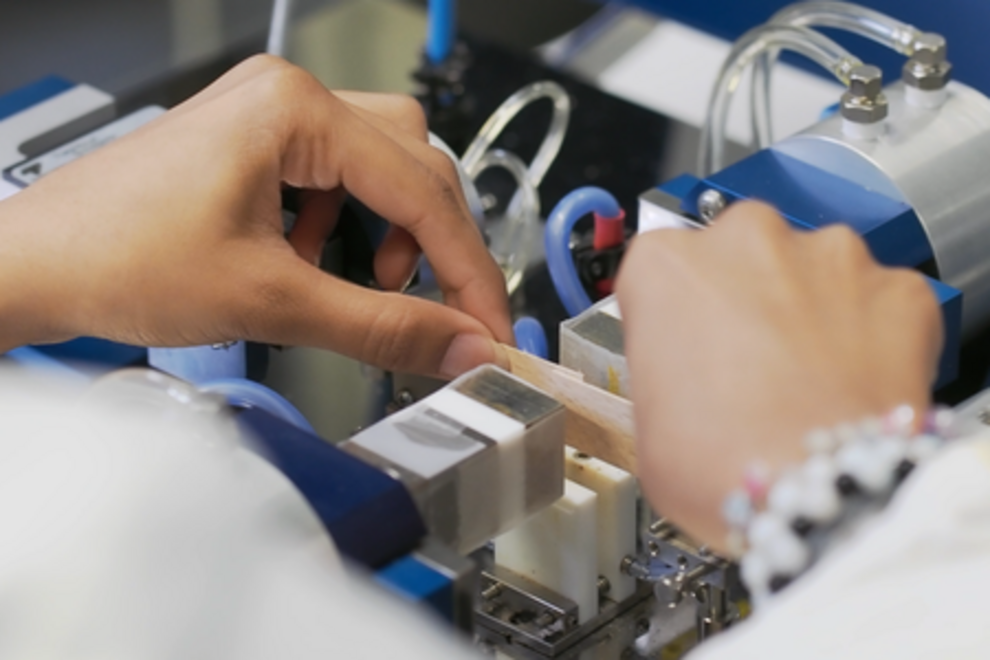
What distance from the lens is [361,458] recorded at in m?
0.67

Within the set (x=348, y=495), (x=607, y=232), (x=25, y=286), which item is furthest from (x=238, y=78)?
(x=348, y=495)

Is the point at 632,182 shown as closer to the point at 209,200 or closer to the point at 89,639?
the point at 209,200

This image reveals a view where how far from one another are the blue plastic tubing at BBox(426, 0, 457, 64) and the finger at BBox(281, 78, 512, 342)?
0.53 metres

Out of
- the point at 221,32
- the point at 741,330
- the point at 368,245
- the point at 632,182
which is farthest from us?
the point at 221,32

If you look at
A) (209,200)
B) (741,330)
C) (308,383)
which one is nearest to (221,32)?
(308,383)

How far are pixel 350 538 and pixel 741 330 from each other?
0.64 feet

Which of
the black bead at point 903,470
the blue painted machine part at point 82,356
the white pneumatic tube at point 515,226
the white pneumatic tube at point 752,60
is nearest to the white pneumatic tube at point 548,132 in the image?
the white pneumatic tube at point 515,226

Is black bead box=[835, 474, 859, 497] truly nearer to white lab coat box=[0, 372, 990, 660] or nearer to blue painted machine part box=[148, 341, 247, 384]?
white lab coat box=[0, 372, 990, 660]

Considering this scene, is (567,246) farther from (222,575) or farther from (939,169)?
(222,575)

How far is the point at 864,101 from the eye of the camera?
3.15 ft

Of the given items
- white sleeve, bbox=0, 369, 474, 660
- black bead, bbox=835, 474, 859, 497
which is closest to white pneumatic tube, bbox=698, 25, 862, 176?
black bead, bbox=835, 474, 859, 497

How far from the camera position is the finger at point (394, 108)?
1.00 metres

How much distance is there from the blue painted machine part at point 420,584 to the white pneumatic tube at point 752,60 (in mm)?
545

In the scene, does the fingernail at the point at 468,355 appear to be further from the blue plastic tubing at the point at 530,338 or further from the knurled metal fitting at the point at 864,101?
the knurled metal fitting at the point at 864,101
